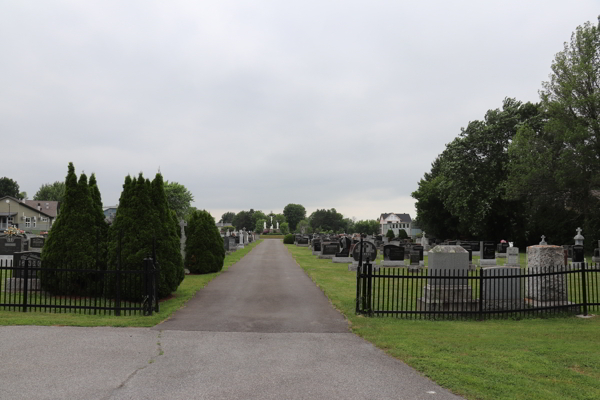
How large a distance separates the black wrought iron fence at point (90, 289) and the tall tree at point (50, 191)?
95970mm

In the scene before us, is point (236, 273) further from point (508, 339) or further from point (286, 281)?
point (508, 339)

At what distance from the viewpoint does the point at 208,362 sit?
5.96 m

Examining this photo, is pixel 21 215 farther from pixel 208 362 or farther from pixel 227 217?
pixel 227 217

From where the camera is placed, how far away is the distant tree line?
3091cm

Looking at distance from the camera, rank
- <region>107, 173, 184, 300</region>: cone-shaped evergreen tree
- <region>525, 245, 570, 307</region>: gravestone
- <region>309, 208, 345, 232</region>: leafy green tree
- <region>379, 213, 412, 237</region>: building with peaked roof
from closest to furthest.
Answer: <region>525, 245, 570, 307</region>: gravestone → <region>107, 173, 184, 300</region>: cone-shaped evergreen tree → <region>309, 208, 345, 232</region>: leafy green tree → <region>379, 213, 412, 237</region>: building with peaked roof

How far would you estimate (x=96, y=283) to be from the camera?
1101cm

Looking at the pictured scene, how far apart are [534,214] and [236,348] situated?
4015 centimetres

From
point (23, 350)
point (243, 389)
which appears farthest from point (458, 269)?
point (23, 350)

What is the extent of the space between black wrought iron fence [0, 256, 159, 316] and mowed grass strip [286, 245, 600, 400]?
4616 millimetres

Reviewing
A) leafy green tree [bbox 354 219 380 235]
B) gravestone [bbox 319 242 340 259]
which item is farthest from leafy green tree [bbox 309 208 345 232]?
gravestone [bbox 319 242 340 259]

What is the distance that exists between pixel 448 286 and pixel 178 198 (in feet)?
229

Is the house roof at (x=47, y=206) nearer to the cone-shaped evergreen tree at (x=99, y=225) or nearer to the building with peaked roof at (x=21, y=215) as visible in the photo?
the building with peaked roof at (x=21, y=215)

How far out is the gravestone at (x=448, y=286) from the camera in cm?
1011

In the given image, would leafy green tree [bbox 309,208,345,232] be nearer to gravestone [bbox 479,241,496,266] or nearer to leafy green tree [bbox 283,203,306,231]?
leafy green tree [bbox 283,203,306,231]
